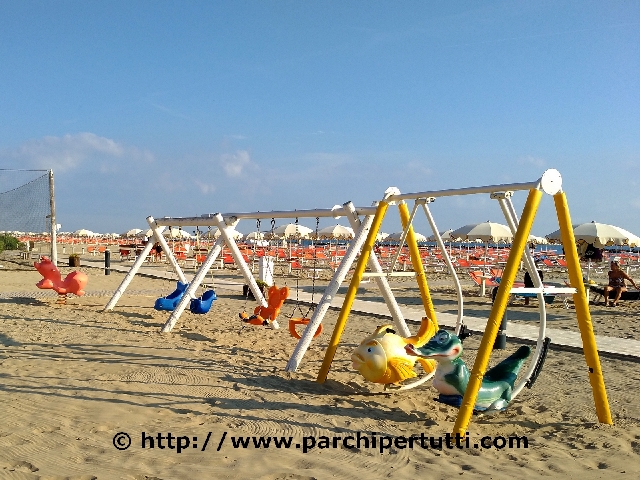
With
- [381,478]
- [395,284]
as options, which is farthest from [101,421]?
[395,284]

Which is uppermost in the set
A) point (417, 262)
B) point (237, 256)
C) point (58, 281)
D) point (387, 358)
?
point (237, 256)

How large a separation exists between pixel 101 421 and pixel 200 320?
20.3ft

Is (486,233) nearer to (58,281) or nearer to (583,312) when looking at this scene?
(58,281)

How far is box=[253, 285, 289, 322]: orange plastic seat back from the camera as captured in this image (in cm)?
819

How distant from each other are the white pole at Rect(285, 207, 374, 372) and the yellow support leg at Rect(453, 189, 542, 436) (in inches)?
83.1

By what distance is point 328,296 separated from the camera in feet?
20.3

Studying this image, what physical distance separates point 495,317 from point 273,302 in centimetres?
450

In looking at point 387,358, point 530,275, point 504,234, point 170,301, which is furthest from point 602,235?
point 387,358

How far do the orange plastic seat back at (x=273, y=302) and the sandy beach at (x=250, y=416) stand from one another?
1.39 ft

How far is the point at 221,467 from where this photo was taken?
3609 millimetres

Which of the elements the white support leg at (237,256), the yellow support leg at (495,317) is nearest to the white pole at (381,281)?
the yellow support leg at (495,317)

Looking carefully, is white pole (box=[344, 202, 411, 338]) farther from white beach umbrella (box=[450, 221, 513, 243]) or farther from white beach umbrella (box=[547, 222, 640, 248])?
white beach umbrella (box=[450, 221, 513, 243])

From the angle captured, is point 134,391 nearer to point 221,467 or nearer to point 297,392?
point 297,392

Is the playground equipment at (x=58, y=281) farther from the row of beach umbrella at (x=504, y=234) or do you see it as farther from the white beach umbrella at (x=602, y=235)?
the white beach umbrella at (x=602, y=235)
